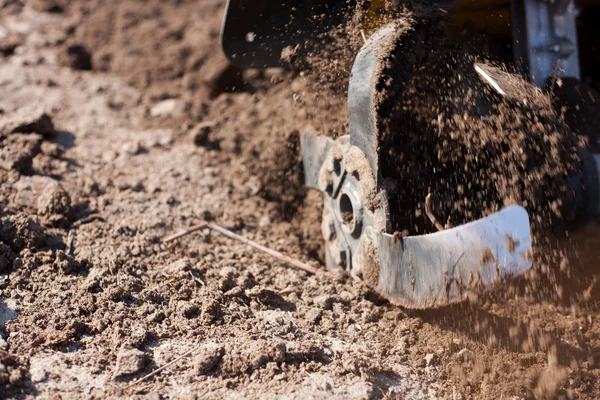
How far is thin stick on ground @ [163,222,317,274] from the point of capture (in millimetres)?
2350

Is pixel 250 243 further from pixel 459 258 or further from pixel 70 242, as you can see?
pixel 459 258

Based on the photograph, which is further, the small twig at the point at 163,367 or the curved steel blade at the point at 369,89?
the curved steel blade at the point at 369,89

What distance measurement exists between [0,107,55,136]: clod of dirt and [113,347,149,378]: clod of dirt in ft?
4.85

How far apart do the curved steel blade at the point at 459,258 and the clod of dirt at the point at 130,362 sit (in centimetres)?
78

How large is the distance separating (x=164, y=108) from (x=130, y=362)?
2.05 meters

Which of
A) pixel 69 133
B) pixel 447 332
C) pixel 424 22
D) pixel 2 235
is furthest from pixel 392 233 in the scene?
pixel 69 133

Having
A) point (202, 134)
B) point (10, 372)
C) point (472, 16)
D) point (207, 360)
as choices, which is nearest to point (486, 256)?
point (207, 360)

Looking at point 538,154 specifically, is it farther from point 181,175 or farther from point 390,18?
point 181,175

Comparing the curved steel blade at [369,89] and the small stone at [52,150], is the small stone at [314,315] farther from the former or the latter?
the small stone at [52,150]

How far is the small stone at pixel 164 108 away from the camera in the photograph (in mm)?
3406

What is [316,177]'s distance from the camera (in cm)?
238

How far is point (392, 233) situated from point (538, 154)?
567 millimetres

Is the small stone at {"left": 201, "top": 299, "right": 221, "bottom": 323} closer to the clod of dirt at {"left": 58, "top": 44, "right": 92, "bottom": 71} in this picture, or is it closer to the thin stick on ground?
the thin stick on ground

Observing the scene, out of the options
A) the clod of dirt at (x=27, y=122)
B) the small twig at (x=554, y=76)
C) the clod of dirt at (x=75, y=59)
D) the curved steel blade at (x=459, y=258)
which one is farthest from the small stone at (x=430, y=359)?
the clod of dirt at (x=75, y=59)
